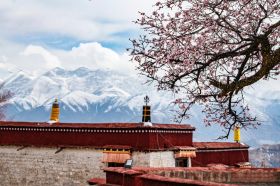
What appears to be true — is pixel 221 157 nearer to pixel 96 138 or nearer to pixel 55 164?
pixel 96 138

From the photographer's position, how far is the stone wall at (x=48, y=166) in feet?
70.9

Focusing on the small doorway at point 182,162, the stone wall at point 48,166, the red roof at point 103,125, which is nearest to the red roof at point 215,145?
the small doorway at point 182,162

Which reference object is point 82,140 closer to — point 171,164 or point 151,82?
point 171,164

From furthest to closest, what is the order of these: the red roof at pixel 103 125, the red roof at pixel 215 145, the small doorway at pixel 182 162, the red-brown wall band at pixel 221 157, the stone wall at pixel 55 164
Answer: the red roof at pixel 215 145 < the red-brown wall band at pixel 221 157 < the small doorway at pixel 182 162 < the red roof at pixel 103 125 < the stone wall at pixel 55 164

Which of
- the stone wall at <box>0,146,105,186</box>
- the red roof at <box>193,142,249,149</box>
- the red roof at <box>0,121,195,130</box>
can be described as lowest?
the stone wall at <box>0,146,105,186</box>

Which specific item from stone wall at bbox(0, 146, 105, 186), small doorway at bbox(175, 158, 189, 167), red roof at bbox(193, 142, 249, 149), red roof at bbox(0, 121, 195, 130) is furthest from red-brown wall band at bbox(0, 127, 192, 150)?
red roof at bbox(193, 142, 249, 149)

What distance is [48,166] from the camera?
2250 centimetres

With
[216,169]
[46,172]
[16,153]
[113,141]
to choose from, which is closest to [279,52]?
[216,169]

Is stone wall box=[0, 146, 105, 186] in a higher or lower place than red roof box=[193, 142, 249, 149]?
lower

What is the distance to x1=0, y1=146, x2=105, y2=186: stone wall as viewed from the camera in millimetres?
21609

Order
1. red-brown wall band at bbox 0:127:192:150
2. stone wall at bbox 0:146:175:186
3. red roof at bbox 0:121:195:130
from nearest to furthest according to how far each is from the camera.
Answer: red-brown wall band at bbox 0:127:192:150 → stone wall at bbox 0:146:175:186 → red roof at bbox 0:121:195:130

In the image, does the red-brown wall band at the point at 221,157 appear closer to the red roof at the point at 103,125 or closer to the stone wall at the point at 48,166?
the red roof at the point at 103,125

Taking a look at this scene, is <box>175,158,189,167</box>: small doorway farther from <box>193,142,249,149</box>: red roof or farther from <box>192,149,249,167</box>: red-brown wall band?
<box>193,142,249,149</box>: red roof

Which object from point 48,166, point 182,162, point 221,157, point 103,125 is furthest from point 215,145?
A: point 48,166
